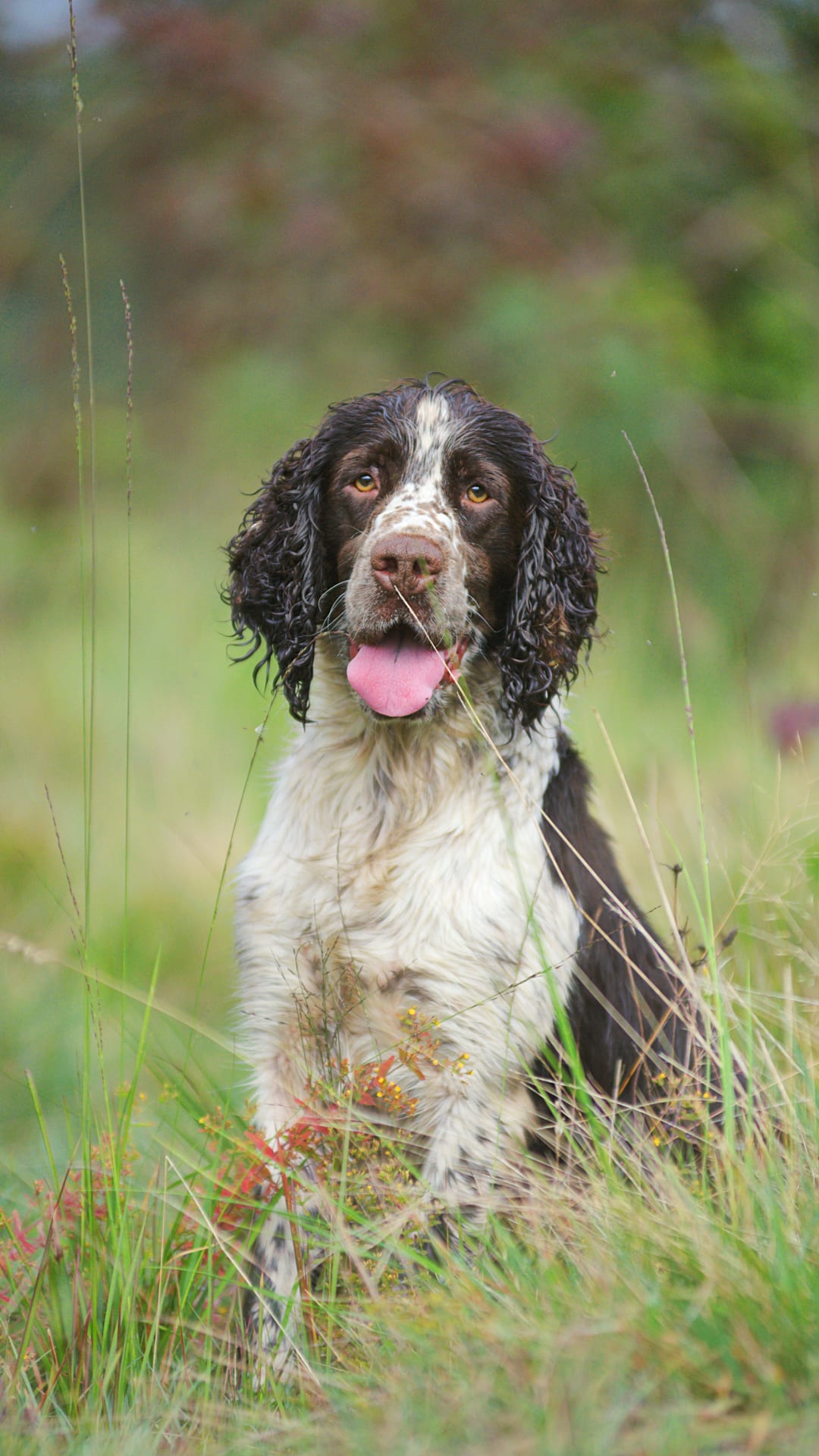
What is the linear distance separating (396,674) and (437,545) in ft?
0.93

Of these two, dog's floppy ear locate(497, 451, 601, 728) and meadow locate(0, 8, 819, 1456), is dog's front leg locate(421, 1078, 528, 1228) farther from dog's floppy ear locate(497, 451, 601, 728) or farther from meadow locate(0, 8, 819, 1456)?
dog's floppy ear locate(497, 451, 601, 728)

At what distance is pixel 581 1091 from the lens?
7.91ft

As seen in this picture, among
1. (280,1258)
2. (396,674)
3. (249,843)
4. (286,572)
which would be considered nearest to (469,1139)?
(280,1258)

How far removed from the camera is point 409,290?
9320 millimetres

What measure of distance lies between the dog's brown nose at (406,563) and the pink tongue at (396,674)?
158 mm

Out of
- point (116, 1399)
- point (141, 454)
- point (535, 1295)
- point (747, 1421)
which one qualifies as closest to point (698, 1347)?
point (747, 1421)

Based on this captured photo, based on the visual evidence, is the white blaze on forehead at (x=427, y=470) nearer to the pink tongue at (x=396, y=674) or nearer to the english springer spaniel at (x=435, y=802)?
the english springer spaniel at (x=435, y=802)

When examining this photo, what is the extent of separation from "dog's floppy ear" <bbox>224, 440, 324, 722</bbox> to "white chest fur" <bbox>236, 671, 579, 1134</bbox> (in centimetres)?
10

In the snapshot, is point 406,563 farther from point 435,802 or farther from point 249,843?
point 249,843

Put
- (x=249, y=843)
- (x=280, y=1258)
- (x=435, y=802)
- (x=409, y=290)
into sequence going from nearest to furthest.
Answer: (x=280, y=1258) → (x=435, y=802) → (x=249, y=843) → (x=409, y=290)

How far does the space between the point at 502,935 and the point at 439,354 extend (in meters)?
7.33

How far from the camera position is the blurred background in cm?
759

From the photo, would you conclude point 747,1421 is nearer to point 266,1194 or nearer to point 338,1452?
point 338,1452

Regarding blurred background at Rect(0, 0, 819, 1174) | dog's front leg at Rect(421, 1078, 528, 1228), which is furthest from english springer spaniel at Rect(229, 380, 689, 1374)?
blurred background at Rect(0, 0, 819, 1174)
